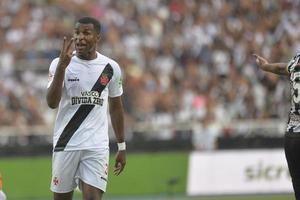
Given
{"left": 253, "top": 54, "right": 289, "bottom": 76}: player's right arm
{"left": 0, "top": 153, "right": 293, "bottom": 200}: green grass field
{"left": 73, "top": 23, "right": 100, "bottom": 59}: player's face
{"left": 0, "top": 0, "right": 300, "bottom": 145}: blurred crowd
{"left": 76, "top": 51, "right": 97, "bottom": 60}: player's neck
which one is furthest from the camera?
{"left": 0, "top": 0, "right": 300, "bottom": 145}: blurred crowd

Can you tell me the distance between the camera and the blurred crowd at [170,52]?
20.5 meters

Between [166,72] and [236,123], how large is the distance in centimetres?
255

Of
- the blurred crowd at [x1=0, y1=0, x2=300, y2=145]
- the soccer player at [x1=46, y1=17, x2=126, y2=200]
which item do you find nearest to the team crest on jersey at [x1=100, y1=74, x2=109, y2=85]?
the soccer player at [x1=46, y1=17, x2=126, y2=200]

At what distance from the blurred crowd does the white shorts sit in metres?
11.3

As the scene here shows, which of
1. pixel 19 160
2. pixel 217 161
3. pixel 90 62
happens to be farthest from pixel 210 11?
pixel 90 62

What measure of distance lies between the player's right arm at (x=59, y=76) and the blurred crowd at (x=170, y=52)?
38.7 ft

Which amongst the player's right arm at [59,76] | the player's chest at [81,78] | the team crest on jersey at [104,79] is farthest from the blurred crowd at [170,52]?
the player's right arm at [59,76]

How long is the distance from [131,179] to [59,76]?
1057 centimetres

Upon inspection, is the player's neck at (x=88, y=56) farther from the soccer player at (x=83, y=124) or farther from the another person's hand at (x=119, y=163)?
the another person's hand at (x=119, y=163)

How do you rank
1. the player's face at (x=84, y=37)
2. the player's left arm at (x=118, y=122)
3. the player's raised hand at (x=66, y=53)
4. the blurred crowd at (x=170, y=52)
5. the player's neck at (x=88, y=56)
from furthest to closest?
the blurred crowd at (x=170, y=52) < the player's left arm at (x=118, y=122) < the player's neck at (x=88, y=56) < the player's face at (x=84, y=37) < the player's raised hand at (x=66, y=53)

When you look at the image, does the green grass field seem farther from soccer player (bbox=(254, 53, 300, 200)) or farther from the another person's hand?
soccer player (bbox=(254, 53, 300, 200))

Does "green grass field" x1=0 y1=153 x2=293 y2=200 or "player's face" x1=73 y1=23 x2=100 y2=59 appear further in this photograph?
"green grass field" x1=0 y1=153 x2=293 y2=200

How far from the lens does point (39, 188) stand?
1822 cm

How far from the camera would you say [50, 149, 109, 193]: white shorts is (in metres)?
→ 8.95
